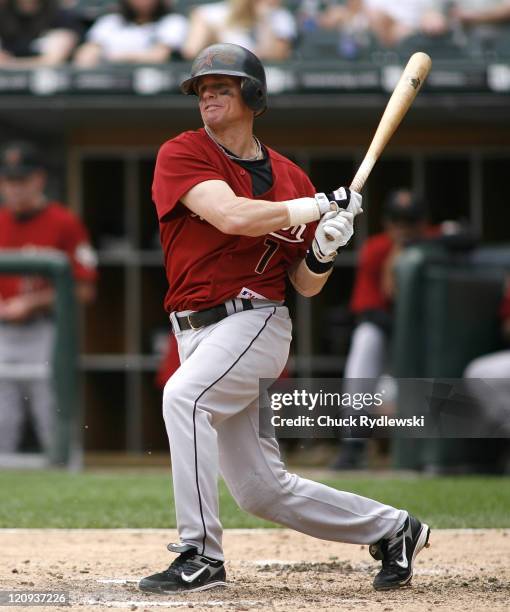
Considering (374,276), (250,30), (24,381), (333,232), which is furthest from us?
(250,30)

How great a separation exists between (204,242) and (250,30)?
5727mm

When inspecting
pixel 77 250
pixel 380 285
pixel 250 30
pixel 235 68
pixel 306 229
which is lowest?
pixel 380 285

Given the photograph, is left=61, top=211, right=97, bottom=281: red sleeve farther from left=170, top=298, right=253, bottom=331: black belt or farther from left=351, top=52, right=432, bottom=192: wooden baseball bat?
left=170, top=298, right=253, bottom=331: black belt

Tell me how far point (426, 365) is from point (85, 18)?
14.1 ft

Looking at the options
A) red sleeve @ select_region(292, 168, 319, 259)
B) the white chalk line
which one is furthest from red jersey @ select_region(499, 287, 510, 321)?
the white chalk line

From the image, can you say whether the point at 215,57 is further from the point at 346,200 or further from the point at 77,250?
the point at 77,250

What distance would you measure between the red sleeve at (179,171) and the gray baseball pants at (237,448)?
1.34ft

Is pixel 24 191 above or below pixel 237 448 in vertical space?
above

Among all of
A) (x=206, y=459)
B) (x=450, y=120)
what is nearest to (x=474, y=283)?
(x=450, y=120)

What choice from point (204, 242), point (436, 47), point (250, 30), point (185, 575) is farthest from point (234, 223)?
point (250, 30)

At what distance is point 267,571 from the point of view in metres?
4.44

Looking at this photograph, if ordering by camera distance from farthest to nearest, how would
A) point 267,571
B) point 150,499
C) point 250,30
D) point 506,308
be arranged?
point 250,30 → point 506,308 → point 150,499 → point 267,571

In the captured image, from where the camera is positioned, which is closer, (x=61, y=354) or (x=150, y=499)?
(x=150, y=499)

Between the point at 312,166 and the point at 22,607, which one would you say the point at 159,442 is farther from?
the point at 22,607
